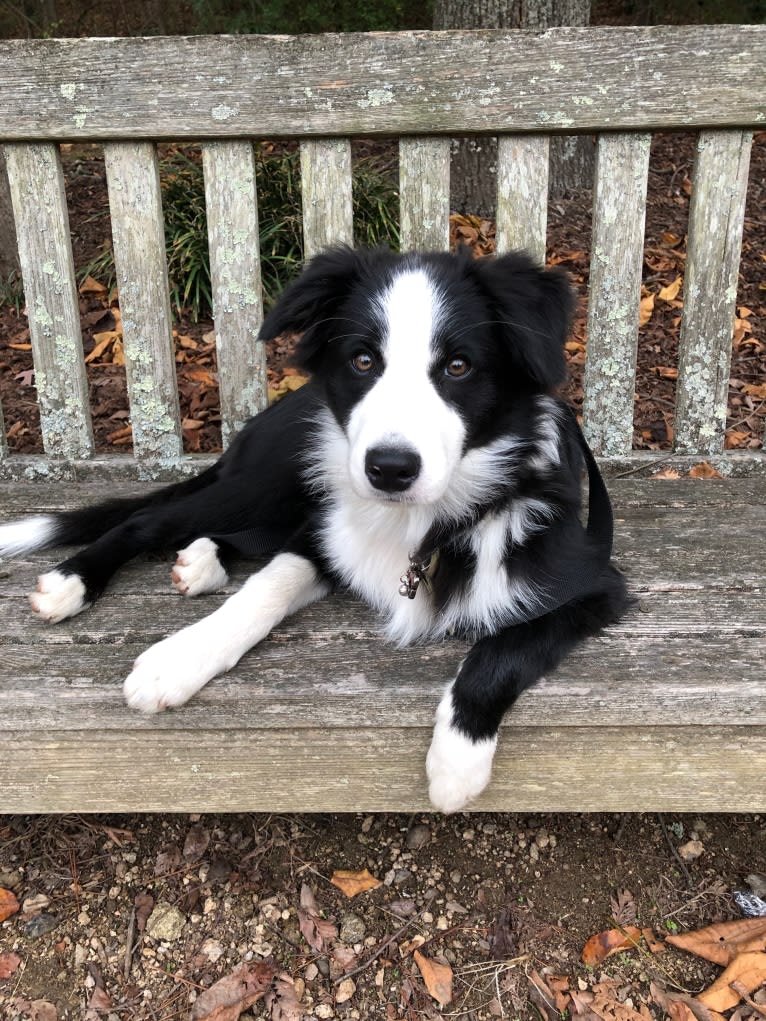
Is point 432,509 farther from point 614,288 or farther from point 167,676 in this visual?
point 614,288

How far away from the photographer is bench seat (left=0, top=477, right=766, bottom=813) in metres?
1.77

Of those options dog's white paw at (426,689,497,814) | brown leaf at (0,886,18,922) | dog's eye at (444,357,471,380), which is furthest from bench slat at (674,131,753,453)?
brown leaf at (0,886,18,922)

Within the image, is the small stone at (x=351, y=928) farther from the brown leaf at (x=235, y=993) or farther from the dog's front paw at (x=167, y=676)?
the dog's front paw at (x=167, y=676)

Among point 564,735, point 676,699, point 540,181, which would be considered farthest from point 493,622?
point 540,181

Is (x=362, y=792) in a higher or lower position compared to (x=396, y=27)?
lower

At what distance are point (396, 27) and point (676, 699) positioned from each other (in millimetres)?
7271

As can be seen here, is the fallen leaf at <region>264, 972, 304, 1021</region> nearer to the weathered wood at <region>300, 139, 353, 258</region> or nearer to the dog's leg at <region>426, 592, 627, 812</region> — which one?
the dog's leg at <region>426, 592, 627, 812</region>

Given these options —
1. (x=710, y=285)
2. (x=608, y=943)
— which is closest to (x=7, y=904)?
(x=608, y=943)

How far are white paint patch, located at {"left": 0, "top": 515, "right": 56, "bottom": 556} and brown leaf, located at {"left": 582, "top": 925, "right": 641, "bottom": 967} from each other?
5.68 feet

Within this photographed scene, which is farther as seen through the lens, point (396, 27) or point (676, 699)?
point (396, 27)

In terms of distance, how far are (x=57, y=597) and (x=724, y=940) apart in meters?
1.74

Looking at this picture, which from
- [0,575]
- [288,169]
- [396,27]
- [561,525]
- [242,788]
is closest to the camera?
[242,788]

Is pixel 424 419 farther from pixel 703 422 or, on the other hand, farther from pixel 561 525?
pixel 703 422

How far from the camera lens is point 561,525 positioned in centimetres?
211
